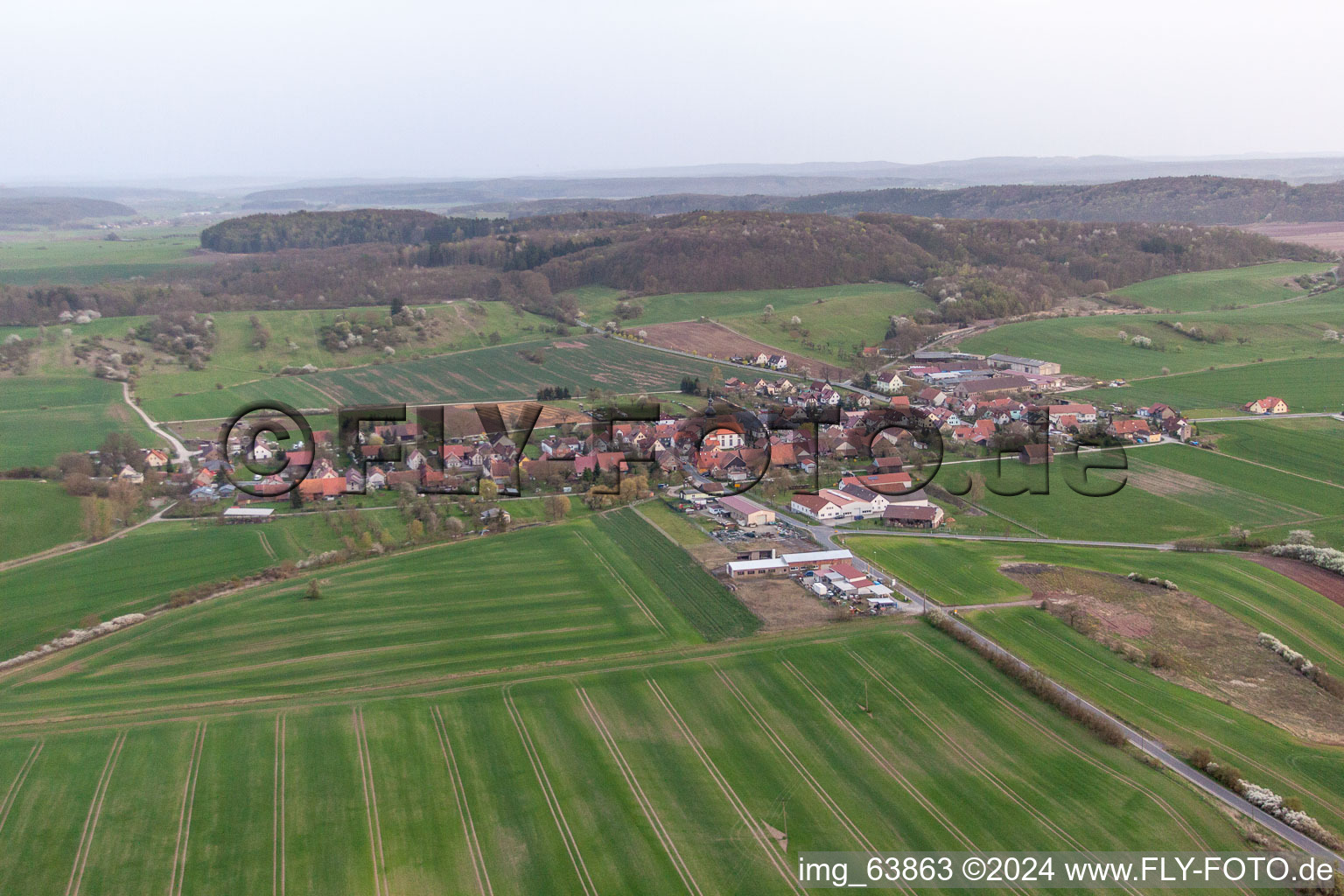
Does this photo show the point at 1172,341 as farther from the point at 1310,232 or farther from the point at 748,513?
the point at 1310,232

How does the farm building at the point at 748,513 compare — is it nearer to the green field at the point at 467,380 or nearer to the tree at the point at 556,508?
the tree at the point at 556,508

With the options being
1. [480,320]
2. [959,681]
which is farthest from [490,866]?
[480,320]

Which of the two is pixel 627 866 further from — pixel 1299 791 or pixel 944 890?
pixel 1299 791

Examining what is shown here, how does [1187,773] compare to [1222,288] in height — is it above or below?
below

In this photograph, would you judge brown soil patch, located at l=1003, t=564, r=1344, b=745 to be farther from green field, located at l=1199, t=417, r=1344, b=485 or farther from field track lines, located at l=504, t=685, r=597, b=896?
green field, located at l=1199, t=417, r=1344, b=485

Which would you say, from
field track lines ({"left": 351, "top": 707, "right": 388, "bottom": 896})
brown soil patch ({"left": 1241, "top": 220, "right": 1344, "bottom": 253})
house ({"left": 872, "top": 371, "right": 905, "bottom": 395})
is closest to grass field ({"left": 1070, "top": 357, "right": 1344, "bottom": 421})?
house ({"left": 872, "top": 371, "right": 905, "bottom": 395})

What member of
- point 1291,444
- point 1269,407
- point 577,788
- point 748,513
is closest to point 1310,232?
point 1269,407
